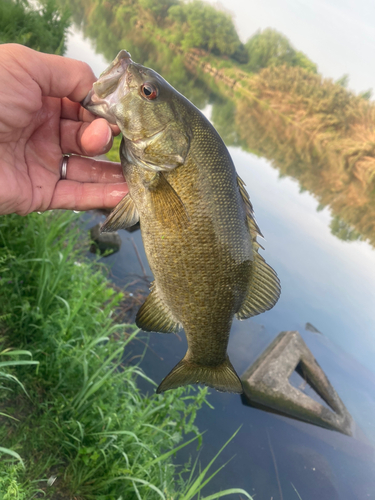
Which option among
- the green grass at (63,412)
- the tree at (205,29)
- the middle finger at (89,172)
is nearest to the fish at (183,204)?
the middle finger at (89,172)

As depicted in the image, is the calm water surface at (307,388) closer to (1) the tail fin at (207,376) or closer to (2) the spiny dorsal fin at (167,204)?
(1) the tail fin at (207,376)

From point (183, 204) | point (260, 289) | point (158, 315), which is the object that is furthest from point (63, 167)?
point (260, 289)

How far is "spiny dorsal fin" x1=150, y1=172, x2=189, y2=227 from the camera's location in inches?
61.1

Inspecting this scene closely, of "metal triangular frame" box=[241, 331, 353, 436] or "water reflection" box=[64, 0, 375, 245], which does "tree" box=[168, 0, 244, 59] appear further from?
"metal triangular frame" box=[241, 331, 353, 436]

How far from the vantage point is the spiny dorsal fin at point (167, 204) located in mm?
1551

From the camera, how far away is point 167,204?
155 centimetres

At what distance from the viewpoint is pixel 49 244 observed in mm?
3303

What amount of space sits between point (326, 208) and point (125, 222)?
16.2 meters

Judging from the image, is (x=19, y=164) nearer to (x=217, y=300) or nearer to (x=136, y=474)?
(x=217, y=300)

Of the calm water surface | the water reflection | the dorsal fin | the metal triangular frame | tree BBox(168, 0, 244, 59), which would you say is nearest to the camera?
the dorsal fin

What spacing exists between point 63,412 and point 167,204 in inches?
80.3

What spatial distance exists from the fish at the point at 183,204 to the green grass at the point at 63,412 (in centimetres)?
107

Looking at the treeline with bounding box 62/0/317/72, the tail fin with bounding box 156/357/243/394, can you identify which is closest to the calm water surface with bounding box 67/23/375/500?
the tail fin with bounding box 156/357/243/394

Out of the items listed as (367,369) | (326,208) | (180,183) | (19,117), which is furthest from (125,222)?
(326,208)
